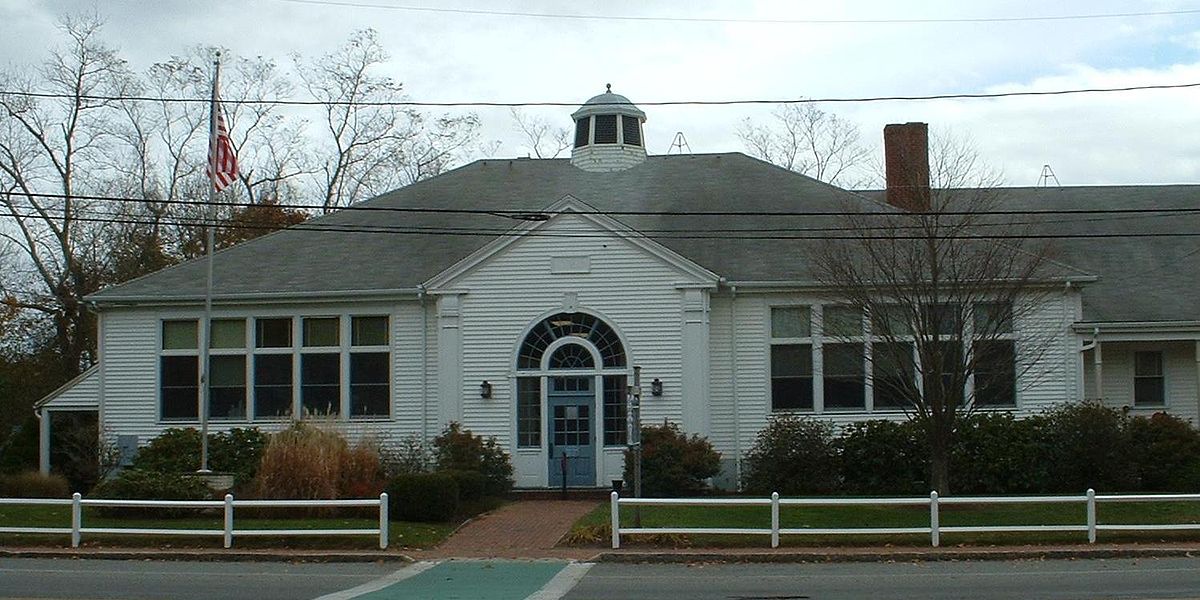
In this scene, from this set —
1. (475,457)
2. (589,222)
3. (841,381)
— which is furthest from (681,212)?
(475,457)

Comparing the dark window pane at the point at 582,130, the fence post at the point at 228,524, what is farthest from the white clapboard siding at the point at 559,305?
the fence post at the point at 228,524

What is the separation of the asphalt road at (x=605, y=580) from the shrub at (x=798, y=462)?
344 inches

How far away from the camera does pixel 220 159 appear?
26.4 metres

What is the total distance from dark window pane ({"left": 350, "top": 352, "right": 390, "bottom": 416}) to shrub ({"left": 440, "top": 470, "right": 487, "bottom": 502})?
4.44 m

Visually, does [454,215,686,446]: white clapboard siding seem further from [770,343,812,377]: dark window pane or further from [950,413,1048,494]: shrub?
[950,413,1048,494]: shrub

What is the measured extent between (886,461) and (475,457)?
28.1 feet

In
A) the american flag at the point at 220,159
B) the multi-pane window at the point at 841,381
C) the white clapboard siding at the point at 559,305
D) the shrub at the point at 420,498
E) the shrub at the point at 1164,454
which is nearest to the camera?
the shrub at the point at 420,498

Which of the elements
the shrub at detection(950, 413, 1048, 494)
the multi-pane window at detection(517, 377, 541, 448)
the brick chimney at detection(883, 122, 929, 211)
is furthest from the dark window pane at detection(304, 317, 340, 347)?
the shrub at detection(950, 413, 1048, 494)

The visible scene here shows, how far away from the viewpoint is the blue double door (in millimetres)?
28891

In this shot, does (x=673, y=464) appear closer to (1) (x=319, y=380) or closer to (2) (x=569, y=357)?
(2) (x=569, y=357)

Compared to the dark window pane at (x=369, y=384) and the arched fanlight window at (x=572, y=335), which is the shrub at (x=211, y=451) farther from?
the arched fanlight window at (x=572, y=335)

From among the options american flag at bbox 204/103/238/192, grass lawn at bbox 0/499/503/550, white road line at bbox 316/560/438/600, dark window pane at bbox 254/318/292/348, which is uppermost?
american flag at bbox 204/103/238/192

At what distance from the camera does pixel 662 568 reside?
18.2 m

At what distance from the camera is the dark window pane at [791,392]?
95.2 ft
